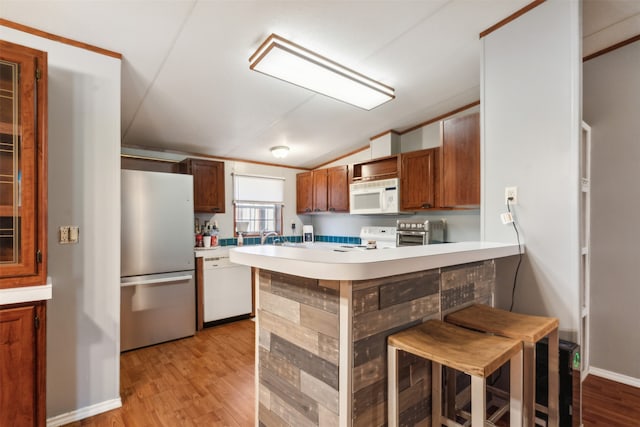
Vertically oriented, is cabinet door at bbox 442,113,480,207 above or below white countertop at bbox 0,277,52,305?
above

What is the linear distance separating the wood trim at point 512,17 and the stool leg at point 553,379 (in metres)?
1.99

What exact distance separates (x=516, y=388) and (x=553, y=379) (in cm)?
42

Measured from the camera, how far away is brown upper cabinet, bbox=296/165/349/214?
14.2 feet

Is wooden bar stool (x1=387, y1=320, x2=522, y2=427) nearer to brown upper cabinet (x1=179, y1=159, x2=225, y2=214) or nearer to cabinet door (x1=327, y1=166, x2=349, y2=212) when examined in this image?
cabinet door (x1=327, y1=166, x2=349, y2=212)

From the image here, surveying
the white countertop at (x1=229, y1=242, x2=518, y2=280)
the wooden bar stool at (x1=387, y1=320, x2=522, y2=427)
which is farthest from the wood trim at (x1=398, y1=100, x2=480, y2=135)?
the wooden bar stool at (x1=387, y1=320, x2=522, y2=427)

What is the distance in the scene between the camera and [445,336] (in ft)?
4.14

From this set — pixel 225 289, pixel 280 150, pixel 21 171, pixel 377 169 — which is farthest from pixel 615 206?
pixel 21 171

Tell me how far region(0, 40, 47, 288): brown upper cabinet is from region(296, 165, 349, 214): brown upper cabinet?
3.30m

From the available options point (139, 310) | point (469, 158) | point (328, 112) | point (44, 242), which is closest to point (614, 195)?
point (469, 158)

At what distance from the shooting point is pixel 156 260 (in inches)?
121

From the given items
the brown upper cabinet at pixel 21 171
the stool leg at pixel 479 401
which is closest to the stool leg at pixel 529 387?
the stool leg at pixel 479 401

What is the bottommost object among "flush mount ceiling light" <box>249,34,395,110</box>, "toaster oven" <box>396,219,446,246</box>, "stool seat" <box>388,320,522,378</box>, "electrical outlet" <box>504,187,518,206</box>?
"stool seat" <box>388,320,522,378</box>

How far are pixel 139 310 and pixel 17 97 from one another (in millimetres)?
2142

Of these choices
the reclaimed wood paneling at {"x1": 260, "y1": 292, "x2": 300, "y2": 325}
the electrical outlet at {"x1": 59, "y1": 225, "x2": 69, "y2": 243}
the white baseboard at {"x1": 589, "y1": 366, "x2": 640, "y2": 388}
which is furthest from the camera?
the white baseboard at {"x1": 589, "y1": 366, "x2": 640, "y2": 388}
